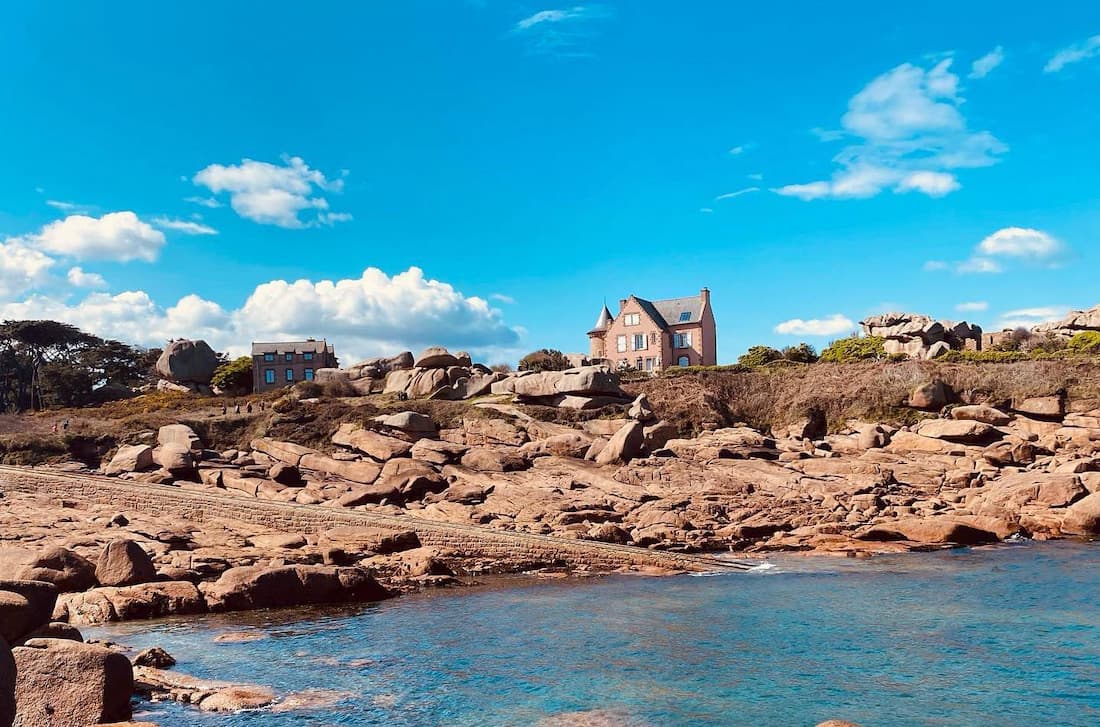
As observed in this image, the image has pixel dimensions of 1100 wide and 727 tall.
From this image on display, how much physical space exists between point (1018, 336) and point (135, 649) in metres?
58.8

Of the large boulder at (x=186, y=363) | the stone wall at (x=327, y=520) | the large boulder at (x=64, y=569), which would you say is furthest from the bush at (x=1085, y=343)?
the large boulder at (x=186, y=363)

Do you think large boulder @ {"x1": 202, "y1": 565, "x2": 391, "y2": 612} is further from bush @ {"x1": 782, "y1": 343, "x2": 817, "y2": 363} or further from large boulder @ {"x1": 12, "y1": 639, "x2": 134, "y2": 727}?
bush @ {"x1": 782, "y1": 343, "x2": 817, "y2": 363}

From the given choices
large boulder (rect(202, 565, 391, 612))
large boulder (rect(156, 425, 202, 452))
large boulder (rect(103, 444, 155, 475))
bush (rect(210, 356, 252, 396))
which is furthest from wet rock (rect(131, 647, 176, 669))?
bush (rect(210, 356, 252, 396))

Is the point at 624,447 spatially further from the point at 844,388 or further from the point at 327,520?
the point at 844,388

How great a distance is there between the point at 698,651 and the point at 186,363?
7372cm

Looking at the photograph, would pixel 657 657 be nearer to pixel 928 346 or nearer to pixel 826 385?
pixel 826 385

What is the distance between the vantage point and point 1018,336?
58562mm

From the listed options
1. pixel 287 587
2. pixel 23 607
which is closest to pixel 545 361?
pixel 287 587

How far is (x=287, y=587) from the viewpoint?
69.9 feet

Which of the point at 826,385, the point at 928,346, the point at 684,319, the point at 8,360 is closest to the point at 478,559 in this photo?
the point at 826,385

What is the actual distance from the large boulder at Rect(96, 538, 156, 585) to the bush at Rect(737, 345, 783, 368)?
45041 millimetres

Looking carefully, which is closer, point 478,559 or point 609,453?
point 478,559

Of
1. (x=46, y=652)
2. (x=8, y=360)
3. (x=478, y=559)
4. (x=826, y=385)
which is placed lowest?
(x=478, y=559)

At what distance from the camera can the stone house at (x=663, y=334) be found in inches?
2908
